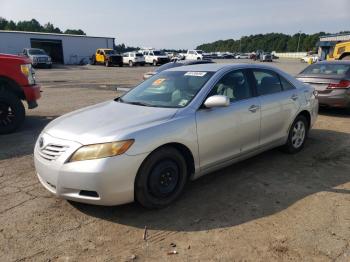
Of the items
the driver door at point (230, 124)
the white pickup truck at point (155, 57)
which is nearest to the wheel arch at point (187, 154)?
the driver door at point (230, 124)

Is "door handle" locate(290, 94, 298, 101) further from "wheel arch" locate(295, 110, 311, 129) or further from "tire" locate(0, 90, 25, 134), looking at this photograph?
"tire" locate(0, 90, 25, 134)

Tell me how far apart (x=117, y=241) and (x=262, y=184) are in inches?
83.0

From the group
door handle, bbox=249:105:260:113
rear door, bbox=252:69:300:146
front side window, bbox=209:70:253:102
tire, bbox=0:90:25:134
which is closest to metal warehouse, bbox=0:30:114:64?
tire, bbox=0:90:25:134

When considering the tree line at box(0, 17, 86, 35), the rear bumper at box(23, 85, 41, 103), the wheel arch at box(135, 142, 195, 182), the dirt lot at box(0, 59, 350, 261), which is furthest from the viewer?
the tree line at box(0, 17, 86, 35)

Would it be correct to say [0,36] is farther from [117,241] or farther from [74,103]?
[117,241]

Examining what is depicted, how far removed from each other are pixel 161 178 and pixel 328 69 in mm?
7291

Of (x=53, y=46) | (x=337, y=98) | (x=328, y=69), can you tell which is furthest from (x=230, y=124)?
(x=53, y=46)

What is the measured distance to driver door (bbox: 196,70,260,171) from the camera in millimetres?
4078

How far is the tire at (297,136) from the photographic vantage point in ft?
18.2

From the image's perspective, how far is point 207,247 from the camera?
312 centimetres

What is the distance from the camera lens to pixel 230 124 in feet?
14.2

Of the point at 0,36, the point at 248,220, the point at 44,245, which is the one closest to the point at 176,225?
the point at 248,220

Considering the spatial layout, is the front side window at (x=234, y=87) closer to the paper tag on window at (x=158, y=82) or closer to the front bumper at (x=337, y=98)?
the paper tag on window at (x=158, y=82)

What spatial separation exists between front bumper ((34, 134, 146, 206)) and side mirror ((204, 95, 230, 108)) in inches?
42.0
